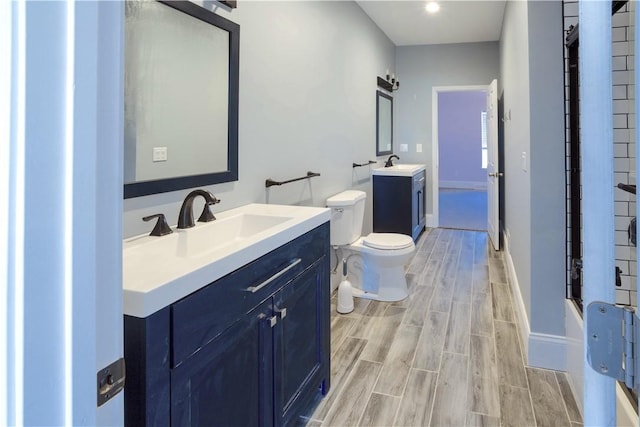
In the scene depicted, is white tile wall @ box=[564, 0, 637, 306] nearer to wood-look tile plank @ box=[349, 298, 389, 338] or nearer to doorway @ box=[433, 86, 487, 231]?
wood-look tile plank @ box=[349, 298, 389, 338]

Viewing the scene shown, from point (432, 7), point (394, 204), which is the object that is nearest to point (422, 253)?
point (394, 204)

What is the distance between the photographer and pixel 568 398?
2062 millimetres

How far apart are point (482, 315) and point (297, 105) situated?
1932 mm

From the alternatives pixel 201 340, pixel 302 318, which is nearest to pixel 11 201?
pixel 201 340

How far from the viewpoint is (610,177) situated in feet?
1.68

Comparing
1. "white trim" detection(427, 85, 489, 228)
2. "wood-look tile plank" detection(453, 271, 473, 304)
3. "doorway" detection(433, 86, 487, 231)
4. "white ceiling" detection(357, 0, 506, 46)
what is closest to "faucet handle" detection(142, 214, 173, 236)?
"wood-look tile plank" detection(453, 271, 473, 304)

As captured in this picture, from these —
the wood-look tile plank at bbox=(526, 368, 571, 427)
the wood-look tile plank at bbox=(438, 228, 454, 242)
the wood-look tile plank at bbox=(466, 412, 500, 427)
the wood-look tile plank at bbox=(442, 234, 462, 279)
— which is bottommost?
the wood-look tile plank at bbox=(466, 412, 500, 427)

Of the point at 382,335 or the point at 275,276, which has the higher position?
the point at 275,276

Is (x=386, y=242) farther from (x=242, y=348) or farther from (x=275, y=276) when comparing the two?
(x=242, y=348)

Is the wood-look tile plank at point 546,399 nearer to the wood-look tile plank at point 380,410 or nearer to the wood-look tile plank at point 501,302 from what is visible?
the wood-look tile plank at point 380,410

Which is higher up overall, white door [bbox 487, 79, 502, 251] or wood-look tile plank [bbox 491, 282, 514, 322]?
white door [bbox 487, 79, 502, 251]

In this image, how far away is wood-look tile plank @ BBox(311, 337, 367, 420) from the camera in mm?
2016

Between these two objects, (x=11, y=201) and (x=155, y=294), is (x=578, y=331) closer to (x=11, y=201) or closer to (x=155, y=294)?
(x=155, y=294)

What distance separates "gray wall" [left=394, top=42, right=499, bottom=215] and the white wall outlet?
15.6 feet
